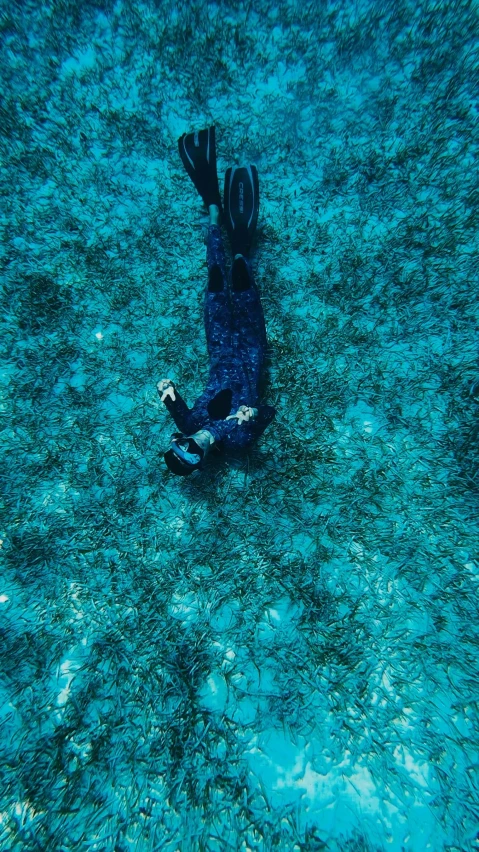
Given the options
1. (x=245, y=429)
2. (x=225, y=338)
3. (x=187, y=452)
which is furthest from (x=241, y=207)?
(x=187, y=452)

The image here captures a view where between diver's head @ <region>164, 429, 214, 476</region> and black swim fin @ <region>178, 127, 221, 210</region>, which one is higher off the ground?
black swim fin @ <region>178, 127, 221, 210</region>

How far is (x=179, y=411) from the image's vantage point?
2891mm

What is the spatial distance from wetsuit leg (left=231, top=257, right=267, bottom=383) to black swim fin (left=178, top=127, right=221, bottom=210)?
1.39 m

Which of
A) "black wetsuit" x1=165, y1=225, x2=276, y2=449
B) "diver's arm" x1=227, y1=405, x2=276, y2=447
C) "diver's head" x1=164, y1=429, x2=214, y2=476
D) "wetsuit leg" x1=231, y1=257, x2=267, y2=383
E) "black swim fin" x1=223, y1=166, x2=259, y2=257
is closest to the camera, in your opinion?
"diver's head" x1=164, y1=429, x2=214, y2=476

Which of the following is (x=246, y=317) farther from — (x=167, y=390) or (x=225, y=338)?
(x=167, y=390)

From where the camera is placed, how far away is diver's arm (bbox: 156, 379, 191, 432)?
109 inches

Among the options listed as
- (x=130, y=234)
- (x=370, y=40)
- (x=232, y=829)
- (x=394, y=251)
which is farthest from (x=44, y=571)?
(x=370, y=40)

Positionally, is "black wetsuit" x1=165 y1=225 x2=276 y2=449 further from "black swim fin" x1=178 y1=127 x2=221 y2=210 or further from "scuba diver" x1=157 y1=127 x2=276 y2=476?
"black swim fin" x1=178 y1=127 x2=221 y2=210

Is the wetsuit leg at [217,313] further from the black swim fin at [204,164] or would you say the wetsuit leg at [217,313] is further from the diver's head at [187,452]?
the black swim fin at [204,164]

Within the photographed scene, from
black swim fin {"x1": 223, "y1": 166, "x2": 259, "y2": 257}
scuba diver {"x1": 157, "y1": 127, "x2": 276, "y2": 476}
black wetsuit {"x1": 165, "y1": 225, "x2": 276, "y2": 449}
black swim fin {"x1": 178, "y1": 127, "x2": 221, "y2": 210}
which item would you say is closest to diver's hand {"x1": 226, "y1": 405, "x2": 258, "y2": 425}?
scuba diver {"x1": 157, "y1": 127, "x2": 276, "y2": 476}

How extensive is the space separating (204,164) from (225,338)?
2307 millimetres

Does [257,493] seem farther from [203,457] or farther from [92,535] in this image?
[92,535]

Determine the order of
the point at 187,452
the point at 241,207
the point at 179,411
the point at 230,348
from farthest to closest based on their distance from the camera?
the point at 241,207 → the point at 230,348 → the point at 179,411 → the point at 187,452

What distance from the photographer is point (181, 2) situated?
5.25 meters
